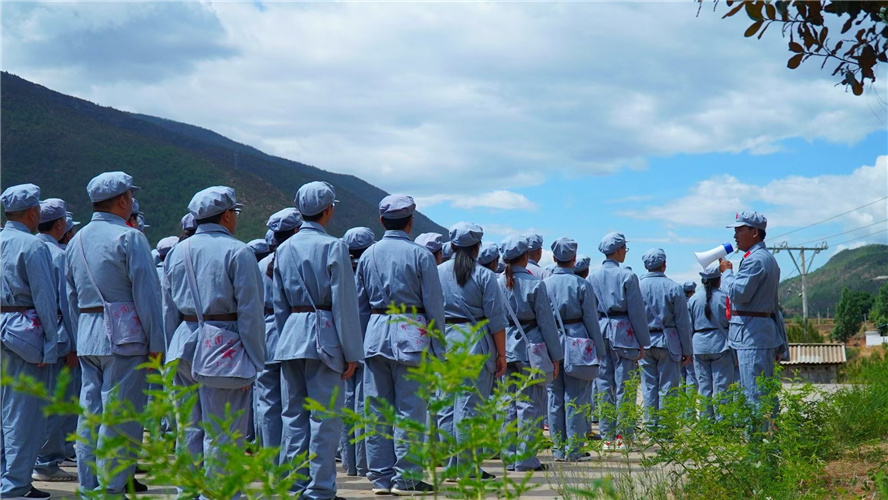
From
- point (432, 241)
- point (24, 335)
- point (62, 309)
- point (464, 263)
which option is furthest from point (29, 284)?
point (432, 241)

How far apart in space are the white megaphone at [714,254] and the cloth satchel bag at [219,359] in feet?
21.9

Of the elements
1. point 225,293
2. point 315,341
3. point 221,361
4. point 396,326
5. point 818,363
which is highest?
point 225,293

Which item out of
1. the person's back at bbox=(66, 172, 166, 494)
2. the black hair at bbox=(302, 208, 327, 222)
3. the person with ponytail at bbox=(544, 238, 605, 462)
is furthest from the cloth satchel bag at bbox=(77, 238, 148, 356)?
the person with ponytail at bbox=(544, 238, 605, 462)

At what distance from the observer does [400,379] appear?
23.8 feet

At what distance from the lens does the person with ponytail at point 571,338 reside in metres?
9.71

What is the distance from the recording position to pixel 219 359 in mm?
5879

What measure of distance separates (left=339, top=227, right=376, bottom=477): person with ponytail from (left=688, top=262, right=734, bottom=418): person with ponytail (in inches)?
202

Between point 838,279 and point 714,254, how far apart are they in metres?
151

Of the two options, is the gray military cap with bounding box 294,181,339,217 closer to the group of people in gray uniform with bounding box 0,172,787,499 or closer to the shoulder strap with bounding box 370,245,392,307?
the group of people in gray uniform with bounding box 0,172,787,499

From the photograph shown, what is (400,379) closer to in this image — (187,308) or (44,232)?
(187,308)

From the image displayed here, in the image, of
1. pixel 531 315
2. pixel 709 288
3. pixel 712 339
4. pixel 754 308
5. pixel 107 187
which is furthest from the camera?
pixel 709 288

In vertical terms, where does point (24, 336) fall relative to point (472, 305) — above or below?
below

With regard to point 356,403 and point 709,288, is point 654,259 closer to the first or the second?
point 709,288

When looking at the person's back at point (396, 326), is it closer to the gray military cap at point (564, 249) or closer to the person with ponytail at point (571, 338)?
the person with ponytail at point (571, 338)
